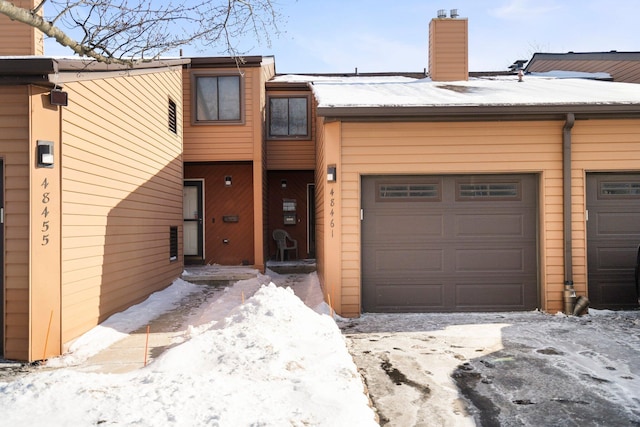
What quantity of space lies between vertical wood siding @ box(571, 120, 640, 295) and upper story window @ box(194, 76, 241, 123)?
25.6 feet

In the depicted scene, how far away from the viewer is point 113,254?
700 centimetres

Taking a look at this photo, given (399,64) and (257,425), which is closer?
(257,425)

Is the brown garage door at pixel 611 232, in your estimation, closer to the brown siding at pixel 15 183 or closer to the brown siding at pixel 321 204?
the brown siding at pixel 321 204

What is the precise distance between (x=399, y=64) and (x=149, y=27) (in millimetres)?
11739

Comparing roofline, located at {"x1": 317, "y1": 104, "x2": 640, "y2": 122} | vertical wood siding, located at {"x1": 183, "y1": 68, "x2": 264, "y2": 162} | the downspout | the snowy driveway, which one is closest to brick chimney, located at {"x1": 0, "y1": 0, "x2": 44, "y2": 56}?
vertical wood siding, located at {"x1": 183, "y1": 68, "x2": 264, "y2": 162}

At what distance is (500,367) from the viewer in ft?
16.0

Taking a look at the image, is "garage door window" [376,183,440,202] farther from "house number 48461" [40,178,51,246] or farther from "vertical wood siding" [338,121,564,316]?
"house number 48461" [40,178,51,246]

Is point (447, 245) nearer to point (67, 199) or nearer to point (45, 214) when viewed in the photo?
point (67, 199)

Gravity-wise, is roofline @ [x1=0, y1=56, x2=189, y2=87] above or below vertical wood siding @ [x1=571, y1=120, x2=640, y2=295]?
above

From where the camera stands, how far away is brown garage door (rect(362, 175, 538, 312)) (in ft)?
24.2

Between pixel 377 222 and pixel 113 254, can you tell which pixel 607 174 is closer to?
pixel 377 222

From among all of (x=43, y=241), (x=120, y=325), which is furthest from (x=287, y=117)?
(x=43, y=241)

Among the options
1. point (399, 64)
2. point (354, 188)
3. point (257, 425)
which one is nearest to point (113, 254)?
point (354, 188)

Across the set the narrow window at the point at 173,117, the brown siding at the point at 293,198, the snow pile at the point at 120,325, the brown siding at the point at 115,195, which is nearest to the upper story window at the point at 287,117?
the brown siding at the point at 293,198
